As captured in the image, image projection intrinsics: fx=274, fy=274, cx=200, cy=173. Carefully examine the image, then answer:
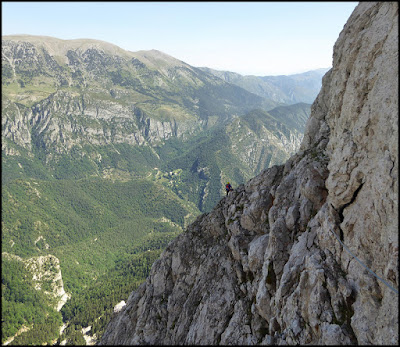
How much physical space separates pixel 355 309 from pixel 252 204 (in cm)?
2163

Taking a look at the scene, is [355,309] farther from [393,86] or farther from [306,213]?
[393,86]

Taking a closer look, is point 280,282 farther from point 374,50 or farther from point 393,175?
point 374,50

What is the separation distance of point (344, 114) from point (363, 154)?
254 inches

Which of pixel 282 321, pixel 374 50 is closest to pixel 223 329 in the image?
pixel 282 321

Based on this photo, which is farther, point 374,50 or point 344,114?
point 344,114

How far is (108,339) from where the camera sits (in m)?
51.7

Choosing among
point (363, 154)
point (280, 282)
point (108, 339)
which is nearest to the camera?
point (363, 154)

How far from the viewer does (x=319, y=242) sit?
28.3 metres

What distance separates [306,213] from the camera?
32.6 metres

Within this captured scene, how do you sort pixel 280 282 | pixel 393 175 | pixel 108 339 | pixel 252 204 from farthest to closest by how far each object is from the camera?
pixel 108 339 < pixel 252 204 < pixel 280 282 < pixel 393 175

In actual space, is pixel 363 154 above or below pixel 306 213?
above

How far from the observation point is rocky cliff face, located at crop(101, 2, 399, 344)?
22.0 m

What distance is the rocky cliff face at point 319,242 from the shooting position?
21953 millimetres

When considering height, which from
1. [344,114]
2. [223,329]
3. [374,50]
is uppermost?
[374,50]
